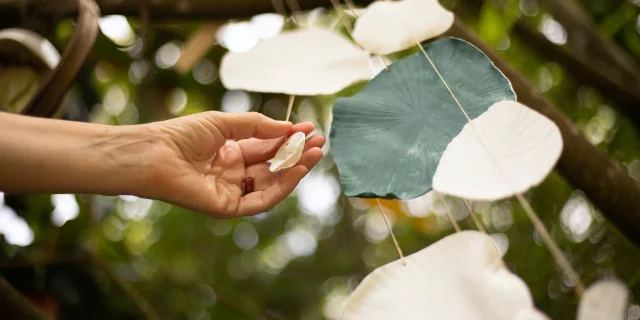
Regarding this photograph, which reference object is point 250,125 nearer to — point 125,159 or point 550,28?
point 125,159

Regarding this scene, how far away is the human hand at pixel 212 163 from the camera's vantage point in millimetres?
453

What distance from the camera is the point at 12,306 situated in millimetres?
747

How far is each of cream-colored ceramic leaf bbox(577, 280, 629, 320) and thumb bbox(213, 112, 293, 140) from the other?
0.28 meters

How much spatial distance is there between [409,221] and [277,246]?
1.51ft

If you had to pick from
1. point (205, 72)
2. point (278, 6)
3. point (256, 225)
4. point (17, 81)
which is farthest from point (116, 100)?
point (278, 6)

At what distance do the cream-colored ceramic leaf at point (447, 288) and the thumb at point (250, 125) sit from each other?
0.18m

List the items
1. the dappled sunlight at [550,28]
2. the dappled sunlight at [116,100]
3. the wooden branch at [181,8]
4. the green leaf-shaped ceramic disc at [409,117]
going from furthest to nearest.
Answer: the dappled sunlight at [116,100] < the dappled sunlight at [550,28] < the wooden branch at [181,8] < the green leaf-shaped ceramic disc at [409,117]

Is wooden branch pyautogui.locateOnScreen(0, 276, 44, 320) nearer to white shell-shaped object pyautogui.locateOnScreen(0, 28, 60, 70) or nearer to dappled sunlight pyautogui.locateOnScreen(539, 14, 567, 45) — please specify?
white shell-shaped object pyautogui.locateOnScreen(0, 28, 60, 70)

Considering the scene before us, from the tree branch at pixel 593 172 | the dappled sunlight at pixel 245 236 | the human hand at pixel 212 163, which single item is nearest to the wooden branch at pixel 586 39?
the tree branch at pixel 593 172

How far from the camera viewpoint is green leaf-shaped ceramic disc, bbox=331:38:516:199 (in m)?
0.38

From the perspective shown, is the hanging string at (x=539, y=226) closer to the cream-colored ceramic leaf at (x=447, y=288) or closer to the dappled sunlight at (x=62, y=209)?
the cream-colored ceramic leaf at (x=447, y=288)

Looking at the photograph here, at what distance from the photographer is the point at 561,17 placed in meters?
1.02

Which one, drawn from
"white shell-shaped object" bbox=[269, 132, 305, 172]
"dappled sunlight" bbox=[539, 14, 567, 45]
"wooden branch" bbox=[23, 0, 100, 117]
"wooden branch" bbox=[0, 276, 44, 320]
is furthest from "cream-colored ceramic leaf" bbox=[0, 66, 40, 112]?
"dappled sunlight" bbox=[539, 14, 567, 45]

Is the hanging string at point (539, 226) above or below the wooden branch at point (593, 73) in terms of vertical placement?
above
